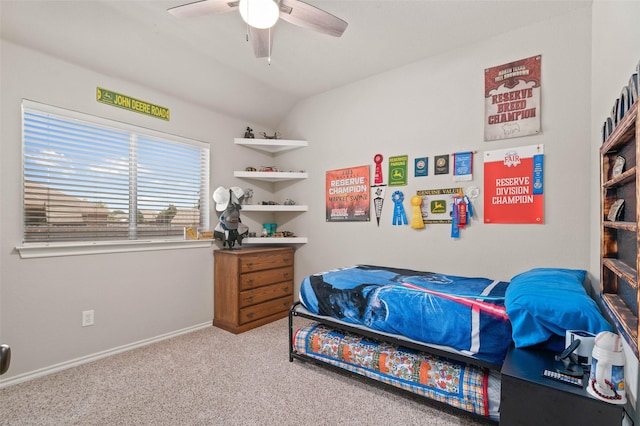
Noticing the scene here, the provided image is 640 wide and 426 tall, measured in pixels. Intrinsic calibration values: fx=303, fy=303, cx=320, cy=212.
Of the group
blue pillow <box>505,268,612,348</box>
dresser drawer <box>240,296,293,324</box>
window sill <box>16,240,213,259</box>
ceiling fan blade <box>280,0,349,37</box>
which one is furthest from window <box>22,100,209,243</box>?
blue pillow <box>505,268,612,348</box>

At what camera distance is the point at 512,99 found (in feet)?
8.22

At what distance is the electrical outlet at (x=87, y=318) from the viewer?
2.52 m

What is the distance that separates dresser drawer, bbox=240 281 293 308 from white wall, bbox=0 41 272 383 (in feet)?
1.71

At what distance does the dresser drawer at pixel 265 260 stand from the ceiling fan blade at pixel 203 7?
85.8 inches

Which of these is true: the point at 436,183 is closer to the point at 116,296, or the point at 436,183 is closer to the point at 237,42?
the point at 237,42

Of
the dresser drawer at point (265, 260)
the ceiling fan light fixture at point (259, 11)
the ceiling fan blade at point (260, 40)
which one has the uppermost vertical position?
the ceiling fan blade at point (260, 40)

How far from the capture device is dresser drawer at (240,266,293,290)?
10.7 feet

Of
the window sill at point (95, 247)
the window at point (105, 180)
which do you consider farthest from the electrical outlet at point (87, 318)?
the window at point (105, 180)

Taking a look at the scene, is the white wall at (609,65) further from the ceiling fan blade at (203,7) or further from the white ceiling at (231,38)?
the ceiling fan blade at (203,7)

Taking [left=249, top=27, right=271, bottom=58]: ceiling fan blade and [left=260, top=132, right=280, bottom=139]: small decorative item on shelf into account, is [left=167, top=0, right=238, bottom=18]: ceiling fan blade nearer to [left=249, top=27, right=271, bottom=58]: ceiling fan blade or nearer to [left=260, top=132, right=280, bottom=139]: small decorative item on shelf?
[left=249, top=27, right=271, bottom=58]: ceiling fan blade

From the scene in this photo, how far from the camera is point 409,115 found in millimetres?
3070

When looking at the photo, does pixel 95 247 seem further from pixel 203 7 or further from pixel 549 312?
pixel 549 312

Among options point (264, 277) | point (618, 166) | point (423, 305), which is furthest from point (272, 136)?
point (618, 166)

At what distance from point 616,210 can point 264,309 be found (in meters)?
3.06
